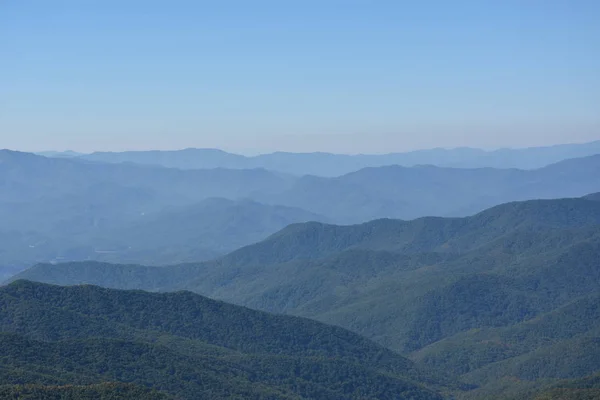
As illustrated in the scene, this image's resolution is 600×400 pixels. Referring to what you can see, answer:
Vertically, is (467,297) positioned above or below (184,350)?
below

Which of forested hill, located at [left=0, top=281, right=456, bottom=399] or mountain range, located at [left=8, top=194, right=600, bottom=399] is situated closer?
forested hill, located at [left=0, top=281, right=456, bottom=399]

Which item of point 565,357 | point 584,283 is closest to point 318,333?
point 565,357

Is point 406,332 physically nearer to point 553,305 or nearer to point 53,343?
point 553,305

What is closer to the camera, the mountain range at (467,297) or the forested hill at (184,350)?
the forested hill at (184,350)

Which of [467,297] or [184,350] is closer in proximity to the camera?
[184,350]
